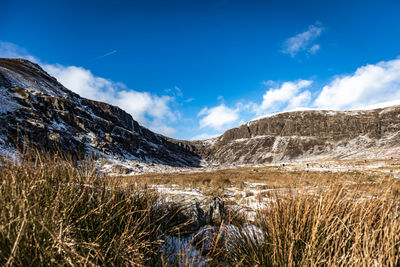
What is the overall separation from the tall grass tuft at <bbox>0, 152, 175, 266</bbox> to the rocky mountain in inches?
873

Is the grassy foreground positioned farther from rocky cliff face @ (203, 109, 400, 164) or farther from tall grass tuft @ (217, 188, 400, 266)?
rocky cliff face @ (203, 109, 400, 164)

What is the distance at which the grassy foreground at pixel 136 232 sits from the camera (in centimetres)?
117

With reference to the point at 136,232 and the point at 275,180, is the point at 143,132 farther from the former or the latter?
the point at 136,232

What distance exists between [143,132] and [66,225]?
103998 millimetres

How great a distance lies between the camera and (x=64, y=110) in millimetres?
42625

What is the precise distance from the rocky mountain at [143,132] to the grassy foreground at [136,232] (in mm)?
22442

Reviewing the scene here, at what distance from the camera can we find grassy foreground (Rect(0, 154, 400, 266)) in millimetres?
1170

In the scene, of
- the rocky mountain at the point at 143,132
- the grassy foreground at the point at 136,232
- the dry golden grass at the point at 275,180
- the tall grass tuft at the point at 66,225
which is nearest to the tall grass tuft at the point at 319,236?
the grassy foreground at the point at 136,232

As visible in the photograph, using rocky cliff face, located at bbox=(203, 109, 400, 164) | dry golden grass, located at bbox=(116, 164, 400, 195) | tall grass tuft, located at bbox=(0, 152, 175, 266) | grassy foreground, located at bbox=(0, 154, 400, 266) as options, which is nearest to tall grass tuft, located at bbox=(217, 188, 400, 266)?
grassy foreground, located at bbox=(0, 154, 400, 266)

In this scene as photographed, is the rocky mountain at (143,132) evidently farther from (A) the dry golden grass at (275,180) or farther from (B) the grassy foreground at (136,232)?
(B) the grassy foreground at (136,232)

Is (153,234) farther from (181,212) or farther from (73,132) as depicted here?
(73,132)

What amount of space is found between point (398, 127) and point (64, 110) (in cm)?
12251

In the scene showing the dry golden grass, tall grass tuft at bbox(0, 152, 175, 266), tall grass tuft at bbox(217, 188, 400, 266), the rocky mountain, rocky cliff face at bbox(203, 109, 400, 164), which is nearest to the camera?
tall grass tuft at bbox(0, 152, 175, 266)

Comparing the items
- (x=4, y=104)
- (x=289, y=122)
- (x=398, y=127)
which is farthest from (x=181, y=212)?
(x=289, y=122)
